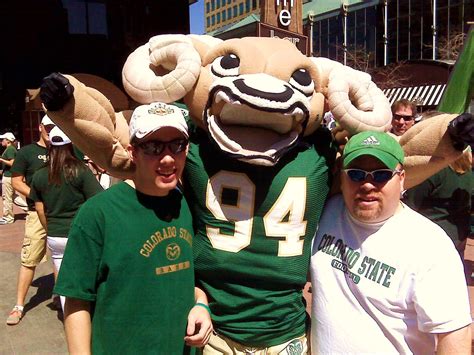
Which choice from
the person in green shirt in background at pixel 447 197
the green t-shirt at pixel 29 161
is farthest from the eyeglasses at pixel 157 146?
the green t-shirt at pixel 29 161

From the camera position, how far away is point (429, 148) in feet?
7.07

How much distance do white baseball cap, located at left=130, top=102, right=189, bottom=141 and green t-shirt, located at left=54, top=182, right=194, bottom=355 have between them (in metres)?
0.23

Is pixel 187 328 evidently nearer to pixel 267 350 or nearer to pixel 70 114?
pixel 267 350

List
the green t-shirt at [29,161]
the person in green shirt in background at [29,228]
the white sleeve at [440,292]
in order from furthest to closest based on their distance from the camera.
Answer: the green t-shirt at [29,161] < the person in green shirt in background at [29,228] < the white sleeve at [440,292]

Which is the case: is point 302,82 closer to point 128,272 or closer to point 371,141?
point 371,141

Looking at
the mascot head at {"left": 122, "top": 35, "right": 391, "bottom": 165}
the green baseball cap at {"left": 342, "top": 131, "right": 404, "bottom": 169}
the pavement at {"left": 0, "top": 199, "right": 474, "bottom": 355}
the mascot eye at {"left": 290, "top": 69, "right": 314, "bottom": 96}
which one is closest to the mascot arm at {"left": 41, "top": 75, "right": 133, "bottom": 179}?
the mascot head at {"left": 122, "top": 35, "right": 391, "bottom": 165}

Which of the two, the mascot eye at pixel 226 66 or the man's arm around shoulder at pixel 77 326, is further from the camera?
the mascot eye at pixel 226 66

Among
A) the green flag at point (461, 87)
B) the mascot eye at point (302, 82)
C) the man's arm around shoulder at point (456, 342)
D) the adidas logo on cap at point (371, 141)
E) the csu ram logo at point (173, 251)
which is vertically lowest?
the man's arm around shoulder at point (456, 342)

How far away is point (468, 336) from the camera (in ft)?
5.75

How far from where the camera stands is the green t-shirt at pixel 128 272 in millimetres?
1759

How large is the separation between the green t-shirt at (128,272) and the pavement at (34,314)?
2.35m

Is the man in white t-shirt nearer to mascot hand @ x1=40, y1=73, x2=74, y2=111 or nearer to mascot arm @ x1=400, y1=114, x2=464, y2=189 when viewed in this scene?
mascot arm @ x1=400, y1=114, x2=464, y2=189

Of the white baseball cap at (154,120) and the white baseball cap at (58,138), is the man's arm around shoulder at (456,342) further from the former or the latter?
the white baseball cap at (58,138)

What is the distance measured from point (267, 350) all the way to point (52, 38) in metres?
16.2
